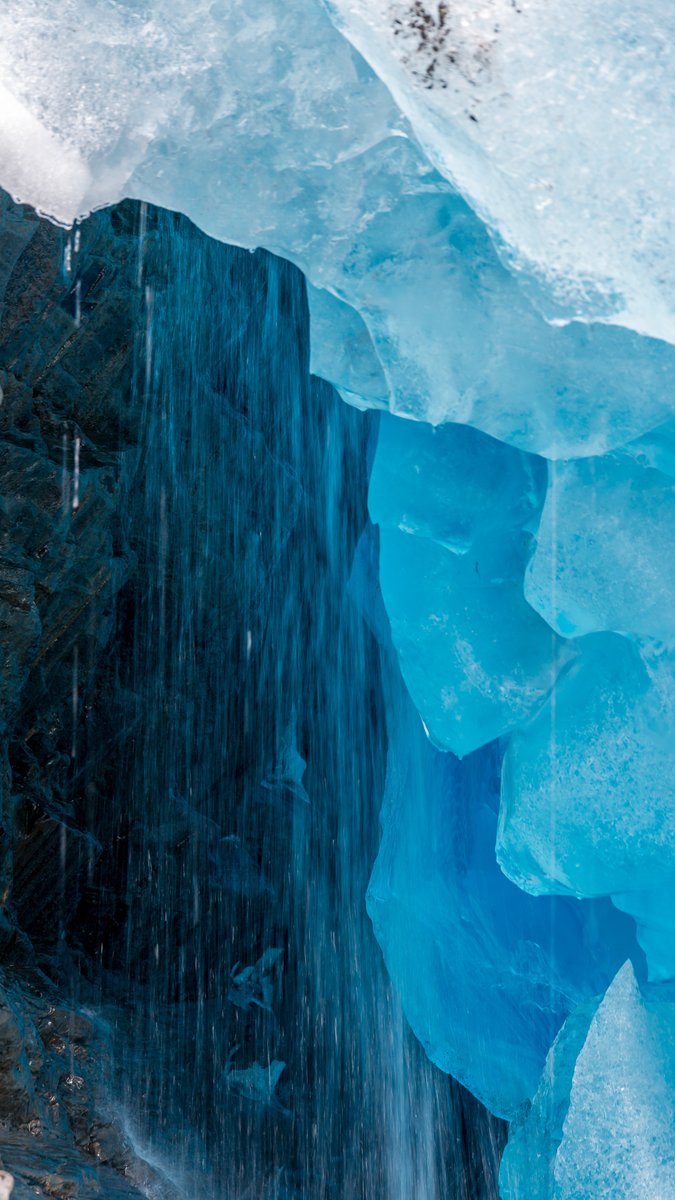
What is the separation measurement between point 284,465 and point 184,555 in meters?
0.74

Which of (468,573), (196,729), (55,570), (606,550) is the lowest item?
(196,729)

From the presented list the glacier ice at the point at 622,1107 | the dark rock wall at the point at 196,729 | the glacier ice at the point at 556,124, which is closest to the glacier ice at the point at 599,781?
the glacier ice at the point at 622,1107

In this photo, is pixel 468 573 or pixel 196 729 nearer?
pixel 468 573

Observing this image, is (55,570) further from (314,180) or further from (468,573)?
(314,180)

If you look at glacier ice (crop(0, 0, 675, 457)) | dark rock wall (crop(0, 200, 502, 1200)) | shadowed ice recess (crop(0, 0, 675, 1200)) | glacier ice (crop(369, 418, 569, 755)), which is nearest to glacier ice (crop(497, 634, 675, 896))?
shadowed ice recess (crop(0, 0, 675, 1200))

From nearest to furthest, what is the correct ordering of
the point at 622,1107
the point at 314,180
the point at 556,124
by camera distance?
the point at 556,124
the point at 314,180
the point at 622,1107

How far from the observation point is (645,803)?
253 cm

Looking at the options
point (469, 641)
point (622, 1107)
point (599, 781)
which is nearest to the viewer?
point (622, 1107)

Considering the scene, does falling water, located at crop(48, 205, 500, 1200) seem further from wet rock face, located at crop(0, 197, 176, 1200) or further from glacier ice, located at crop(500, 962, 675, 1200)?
glacier ice, located at crop(500, 962, 675, 1200)

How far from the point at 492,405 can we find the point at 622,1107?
1572mm

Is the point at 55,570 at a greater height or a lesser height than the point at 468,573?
lesser

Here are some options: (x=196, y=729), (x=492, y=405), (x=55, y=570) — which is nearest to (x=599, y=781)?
(x=492, y=405)

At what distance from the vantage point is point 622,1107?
239 centimetres

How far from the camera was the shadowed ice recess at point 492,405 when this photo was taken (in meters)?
1.75
